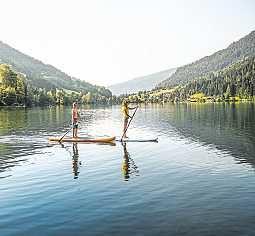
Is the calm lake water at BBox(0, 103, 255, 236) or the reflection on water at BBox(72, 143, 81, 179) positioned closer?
the calm lake water at BBox(0, 103, 255, 236)

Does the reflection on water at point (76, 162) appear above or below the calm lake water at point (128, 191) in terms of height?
above

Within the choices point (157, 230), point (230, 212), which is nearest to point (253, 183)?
point (230, 212)

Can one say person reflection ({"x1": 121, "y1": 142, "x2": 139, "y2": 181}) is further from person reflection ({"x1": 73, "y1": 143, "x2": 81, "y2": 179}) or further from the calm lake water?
person reflection ({"x1": 73, "y1": 143, "x2": 81, "y2": 179})

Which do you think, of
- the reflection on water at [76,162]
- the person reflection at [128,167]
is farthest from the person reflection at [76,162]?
the person reflection at [128,167]

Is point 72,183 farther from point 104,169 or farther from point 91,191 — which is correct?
point 104,169

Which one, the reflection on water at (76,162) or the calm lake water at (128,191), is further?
the reflection on water at (76,162)

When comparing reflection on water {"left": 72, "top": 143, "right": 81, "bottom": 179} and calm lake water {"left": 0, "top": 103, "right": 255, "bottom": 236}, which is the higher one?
reflection on water {"left": 72, "top": 143, "right": 81, "bottom": 179}

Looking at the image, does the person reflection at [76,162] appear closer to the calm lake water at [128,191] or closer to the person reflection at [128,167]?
the calm lake water at [128,191]

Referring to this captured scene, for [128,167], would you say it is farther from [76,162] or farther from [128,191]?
[128,191]

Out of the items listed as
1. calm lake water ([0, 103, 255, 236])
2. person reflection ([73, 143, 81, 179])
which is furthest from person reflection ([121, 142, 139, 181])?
person reflection ([73, 143, 81, 179])

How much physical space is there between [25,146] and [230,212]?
25.0 m

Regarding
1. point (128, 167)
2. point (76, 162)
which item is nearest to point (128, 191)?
point (128, 167)

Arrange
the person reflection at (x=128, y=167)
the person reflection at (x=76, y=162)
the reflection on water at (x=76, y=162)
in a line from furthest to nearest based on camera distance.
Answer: the reflection on water at (x=76, y=162)
the person reflection at (x=76, y=162)
the person reflection at (x=128, y=167)

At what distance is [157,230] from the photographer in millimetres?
→ 14406
